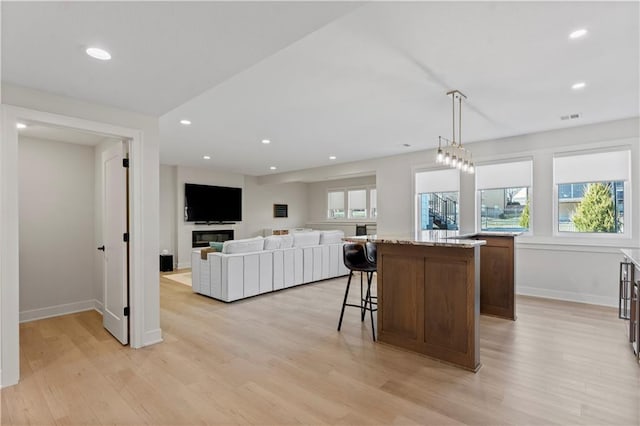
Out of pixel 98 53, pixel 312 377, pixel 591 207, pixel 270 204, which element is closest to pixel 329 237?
pixel 312 377

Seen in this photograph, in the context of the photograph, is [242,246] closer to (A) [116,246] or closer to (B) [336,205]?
(A) [116,246]

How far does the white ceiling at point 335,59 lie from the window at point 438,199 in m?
1.76

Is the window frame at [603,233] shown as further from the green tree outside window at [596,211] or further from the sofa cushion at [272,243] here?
the sofa cushion at [272,243]

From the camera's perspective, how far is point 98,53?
213 centimetres

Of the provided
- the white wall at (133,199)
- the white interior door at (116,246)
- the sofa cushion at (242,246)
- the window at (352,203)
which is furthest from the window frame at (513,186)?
the white interior door at (116,246)

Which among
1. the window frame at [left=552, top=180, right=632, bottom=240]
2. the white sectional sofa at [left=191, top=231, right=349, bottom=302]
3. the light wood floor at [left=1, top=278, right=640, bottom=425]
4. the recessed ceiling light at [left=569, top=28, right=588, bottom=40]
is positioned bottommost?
the light wood floor at [left=1, top=278, right=640, bottom=425]

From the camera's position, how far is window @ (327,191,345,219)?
10891mm

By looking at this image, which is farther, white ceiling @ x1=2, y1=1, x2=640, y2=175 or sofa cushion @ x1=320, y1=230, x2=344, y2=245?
sofa cushion @ x1=320, y1=230, x2=344, y2=245

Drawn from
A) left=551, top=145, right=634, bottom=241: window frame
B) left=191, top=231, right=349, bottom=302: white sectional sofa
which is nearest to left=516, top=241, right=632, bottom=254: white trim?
left=551, top=145, right=634, bottom=241: window frame

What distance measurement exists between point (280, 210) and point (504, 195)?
7176mm

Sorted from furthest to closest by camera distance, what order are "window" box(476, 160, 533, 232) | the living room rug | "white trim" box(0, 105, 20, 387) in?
the living room rug → "window" box(476, 160, 533, 232) → "white trim" box(0, 105, 20, 387)

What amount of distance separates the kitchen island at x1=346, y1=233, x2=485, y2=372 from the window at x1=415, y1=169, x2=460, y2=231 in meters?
3.52

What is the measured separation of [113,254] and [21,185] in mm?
1852

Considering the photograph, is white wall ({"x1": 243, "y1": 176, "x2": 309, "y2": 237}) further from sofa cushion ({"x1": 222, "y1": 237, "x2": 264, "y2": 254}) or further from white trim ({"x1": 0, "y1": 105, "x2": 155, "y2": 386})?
white trim ({"x1": 0, "y1": 105, "x2": 155, "y2": 386})
